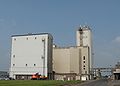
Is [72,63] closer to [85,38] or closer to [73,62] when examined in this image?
[73,62]

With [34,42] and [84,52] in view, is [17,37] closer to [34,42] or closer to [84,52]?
[34,42]

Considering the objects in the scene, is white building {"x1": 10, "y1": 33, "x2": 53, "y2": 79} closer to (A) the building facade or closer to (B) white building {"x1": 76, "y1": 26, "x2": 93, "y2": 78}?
(A) the building facade

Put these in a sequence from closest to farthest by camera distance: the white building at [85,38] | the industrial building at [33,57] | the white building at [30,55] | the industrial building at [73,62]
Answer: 1. the white building at [30,55]
2. the industrial building at [33,57]
3. the industrial building at [73,62]
4. the white building at [85,38]

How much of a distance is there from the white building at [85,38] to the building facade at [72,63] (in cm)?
723

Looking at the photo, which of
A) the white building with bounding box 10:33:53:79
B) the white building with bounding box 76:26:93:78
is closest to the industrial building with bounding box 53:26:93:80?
the white building with bounding box 76:26:93:78

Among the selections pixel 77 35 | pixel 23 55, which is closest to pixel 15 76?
pixel 23 55

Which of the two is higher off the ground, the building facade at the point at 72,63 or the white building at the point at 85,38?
the white building at the point at 85,38

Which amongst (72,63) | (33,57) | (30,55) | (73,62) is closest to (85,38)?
(73,62)

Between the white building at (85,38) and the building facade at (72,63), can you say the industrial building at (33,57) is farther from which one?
the white building at (85,38)

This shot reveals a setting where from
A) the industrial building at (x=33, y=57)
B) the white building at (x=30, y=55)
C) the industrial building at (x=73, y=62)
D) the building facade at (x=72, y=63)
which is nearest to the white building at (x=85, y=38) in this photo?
the industrial building at (x=73, y=62)

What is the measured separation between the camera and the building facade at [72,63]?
160m

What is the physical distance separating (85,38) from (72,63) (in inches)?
717

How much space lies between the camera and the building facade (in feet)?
524

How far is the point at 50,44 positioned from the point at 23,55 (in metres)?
14.1
